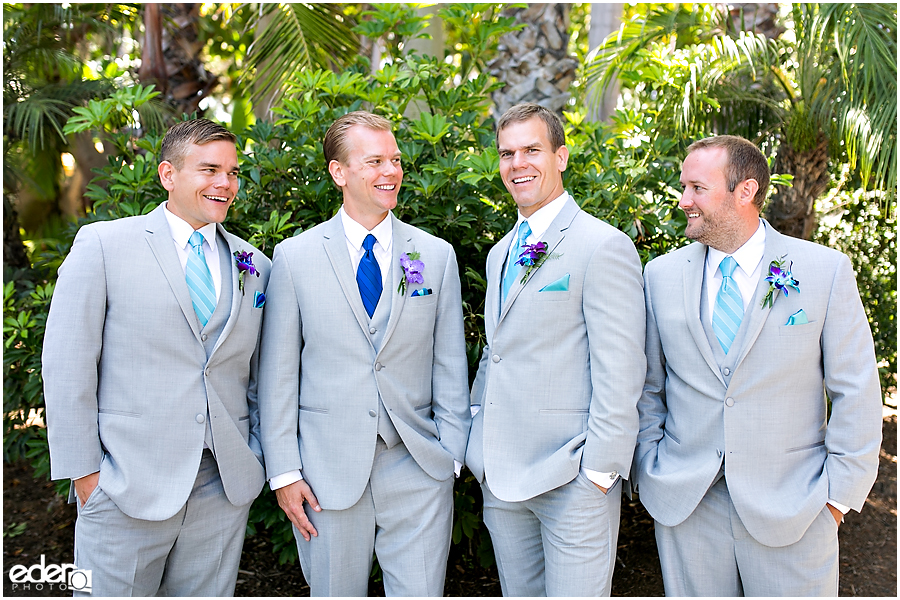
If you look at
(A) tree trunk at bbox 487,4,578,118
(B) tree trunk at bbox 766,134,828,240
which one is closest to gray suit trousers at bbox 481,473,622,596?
(B) tree trunk at bbox 766,134,828,240

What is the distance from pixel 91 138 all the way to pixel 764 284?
664cm

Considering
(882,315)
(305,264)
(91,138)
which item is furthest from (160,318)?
(882,315)

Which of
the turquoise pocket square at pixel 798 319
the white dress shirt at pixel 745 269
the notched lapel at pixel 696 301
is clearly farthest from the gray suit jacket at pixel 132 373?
the turquoise pocket square at pixel 798 319

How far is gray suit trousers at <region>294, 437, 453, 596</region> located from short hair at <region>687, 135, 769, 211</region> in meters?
1.76

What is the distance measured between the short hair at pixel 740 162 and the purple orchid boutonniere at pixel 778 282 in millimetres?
335

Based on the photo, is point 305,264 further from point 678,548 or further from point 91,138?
point 91,138

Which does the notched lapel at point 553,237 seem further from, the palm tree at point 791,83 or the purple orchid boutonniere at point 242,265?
the palm tree at point 791,83

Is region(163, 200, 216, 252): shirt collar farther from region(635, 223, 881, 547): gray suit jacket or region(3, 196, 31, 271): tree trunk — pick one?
region(3, 196, 31, 271): tree trunk

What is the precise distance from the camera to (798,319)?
2.67 meters

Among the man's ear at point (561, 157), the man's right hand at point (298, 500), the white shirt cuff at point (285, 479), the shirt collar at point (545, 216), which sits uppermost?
the man's ear at point (561, 157)

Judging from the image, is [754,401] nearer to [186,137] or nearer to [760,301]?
[760,301]

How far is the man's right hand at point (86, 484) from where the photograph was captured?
2.75 metres

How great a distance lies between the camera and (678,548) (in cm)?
287

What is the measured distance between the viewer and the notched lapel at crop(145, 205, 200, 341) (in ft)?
9.21
